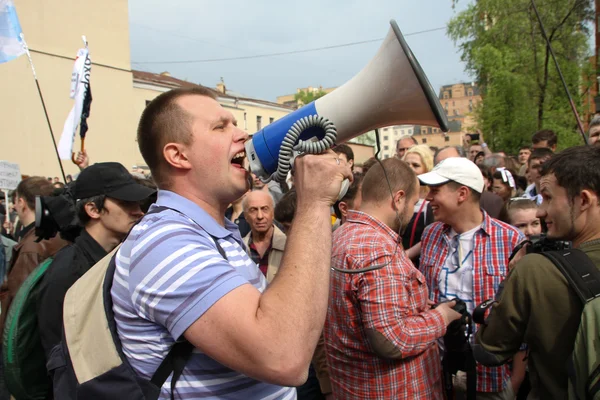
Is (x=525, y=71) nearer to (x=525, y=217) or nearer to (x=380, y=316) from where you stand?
(x=525, y=217)

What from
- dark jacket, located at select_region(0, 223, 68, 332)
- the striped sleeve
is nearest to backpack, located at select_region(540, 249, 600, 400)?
the striped sleeve

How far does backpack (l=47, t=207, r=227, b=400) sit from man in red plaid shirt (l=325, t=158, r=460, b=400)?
1058mm

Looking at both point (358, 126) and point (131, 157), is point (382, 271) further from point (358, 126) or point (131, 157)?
point (131, 157)

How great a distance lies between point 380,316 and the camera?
7.23 ft

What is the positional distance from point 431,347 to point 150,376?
1.60 m

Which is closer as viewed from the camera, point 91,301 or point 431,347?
point 91,301

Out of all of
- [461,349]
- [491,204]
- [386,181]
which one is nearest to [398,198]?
[386,181]

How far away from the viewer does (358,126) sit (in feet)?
5.49

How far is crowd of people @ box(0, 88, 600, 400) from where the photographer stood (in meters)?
1.18

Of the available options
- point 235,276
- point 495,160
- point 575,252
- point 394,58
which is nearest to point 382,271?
point 575,252

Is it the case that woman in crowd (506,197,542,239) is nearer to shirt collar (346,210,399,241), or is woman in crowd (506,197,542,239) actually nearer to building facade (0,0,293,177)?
shirt collar (346,210,399,241)

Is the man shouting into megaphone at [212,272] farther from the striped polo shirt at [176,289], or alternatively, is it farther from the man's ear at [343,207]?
the man's ear at [343,207]

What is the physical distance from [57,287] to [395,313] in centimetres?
162

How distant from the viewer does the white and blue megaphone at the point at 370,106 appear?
1592 mm
